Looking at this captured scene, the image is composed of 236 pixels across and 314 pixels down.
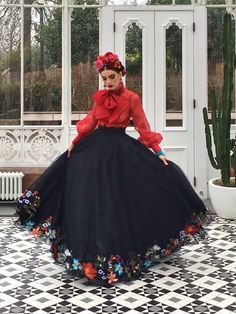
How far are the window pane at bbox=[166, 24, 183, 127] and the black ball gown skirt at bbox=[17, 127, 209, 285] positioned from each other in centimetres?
221

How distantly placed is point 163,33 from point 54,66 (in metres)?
1.21

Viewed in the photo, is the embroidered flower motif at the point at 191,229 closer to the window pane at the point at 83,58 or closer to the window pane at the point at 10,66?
the window pane at the point at 83,58

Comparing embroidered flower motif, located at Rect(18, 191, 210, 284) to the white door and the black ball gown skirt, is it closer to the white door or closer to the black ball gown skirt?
the black ball gown skirt

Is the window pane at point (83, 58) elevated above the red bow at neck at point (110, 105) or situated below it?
above

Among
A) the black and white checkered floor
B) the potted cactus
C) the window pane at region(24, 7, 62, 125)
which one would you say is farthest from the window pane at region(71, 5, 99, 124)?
the black and white checkered floor

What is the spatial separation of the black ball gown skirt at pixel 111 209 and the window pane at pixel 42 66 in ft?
7.41

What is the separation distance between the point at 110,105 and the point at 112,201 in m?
0.68

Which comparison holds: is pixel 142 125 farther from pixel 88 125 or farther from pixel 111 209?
pixel 111 209

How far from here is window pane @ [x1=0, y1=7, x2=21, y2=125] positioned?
626 centimetres

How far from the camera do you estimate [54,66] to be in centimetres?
631

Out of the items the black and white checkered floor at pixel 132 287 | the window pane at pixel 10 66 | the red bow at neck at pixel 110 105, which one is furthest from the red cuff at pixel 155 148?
the window pane at pixel 10 66

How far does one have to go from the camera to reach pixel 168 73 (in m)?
6.25

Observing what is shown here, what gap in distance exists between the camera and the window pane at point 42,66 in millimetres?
6266

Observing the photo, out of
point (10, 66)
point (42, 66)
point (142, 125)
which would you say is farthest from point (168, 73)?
point (142, 125)
